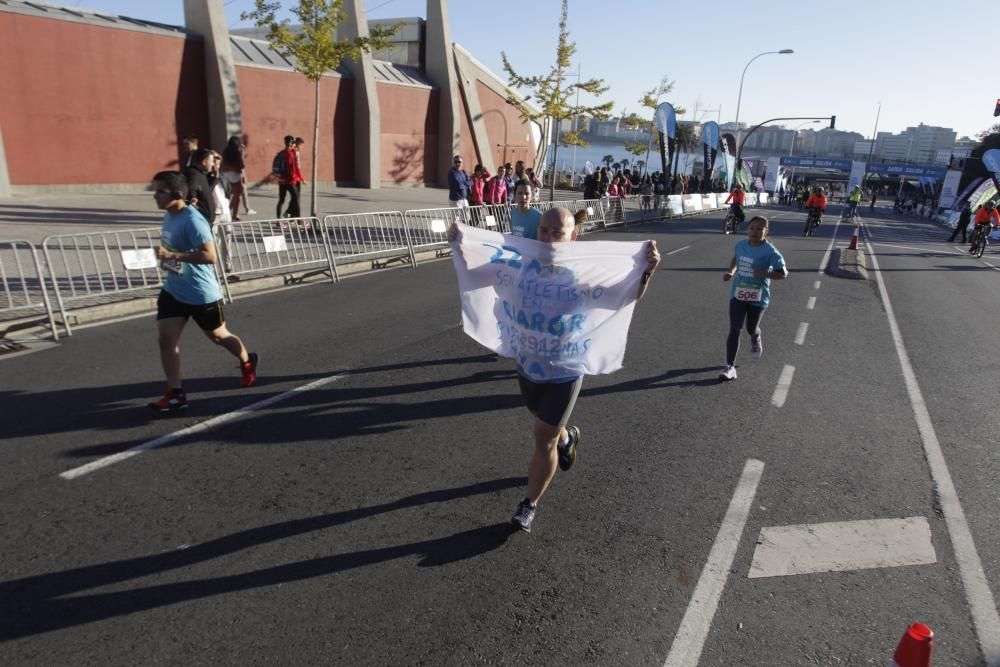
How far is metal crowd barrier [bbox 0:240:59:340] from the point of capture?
22.8 feet

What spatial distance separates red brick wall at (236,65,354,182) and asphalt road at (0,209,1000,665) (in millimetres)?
16923

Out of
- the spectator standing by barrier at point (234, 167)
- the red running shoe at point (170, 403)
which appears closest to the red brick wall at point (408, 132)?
the spectator standing by barrier at point (234, 167)

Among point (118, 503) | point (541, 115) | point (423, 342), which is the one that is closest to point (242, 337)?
point (423, 342)

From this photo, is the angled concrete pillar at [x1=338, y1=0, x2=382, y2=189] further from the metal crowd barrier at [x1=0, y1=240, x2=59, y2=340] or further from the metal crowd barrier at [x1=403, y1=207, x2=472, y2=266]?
the metal crowd barrier at [x1=0, y1=240, x2=59, y2=340]

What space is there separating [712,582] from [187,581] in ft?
9.10

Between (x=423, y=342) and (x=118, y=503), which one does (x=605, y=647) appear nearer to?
(x=118, y=503)

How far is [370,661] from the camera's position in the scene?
107 inches

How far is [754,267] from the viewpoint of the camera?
6.59 meters

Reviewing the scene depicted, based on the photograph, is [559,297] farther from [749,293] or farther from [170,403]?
[749,293]

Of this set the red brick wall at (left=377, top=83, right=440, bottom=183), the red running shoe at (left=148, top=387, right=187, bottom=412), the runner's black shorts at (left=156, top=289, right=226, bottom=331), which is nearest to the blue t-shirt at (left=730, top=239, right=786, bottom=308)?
the runner's black shorts at (left=156, top=289, right=226, bottom=331)

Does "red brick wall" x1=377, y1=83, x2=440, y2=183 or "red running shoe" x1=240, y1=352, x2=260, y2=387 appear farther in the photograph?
"red brick wall" x1=377, y1=83, x2=440, y2=183

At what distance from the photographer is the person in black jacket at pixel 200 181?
712 centimetres

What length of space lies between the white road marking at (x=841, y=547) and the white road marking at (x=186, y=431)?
4043 millimetres

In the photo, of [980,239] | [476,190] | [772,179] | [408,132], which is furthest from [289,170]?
[772,179]
